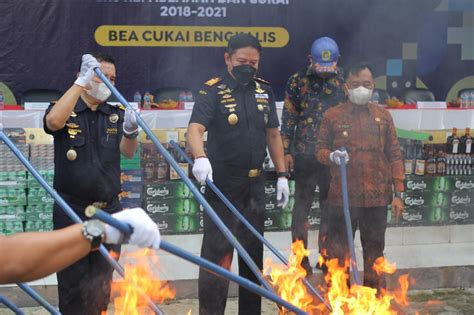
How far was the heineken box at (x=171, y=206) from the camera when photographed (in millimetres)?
7152

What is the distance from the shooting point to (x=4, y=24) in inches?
340

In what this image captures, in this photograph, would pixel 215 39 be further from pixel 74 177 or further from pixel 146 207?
pixel 74 177

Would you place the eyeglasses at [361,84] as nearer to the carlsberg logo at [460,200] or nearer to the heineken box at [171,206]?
the heineken box at [171,206]

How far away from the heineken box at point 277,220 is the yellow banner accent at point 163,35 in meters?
2.50

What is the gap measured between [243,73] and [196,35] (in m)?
3.83

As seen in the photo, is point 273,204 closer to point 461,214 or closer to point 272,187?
point 272,187

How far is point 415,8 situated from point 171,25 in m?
2.62

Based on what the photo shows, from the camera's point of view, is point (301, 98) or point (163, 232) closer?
point (301, 98)

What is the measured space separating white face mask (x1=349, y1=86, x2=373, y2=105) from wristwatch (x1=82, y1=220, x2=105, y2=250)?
3.34 meters

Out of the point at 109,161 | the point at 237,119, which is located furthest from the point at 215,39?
the point at 109,161

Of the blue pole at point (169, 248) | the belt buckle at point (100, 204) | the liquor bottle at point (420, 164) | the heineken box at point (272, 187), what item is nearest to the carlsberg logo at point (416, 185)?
the liquor bottle at point (420, 164)

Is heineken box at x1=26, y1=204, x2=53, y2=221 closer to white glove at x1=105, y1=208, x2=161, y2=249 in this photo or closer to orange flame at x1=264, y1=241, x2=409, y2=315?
orange flame at x1=264, y1=241, x2=409, y2=315

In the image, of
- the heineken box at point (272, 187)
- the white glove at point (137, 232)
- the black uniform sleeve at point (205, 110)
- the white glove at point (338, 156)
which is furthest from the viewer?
the heineken box at point (272, 187)

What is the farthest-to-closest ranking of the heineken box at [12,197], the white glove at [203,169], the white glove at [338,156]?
the heineken box at [12,197] → the white glove at [338,156] → the white glove at [203,169]
